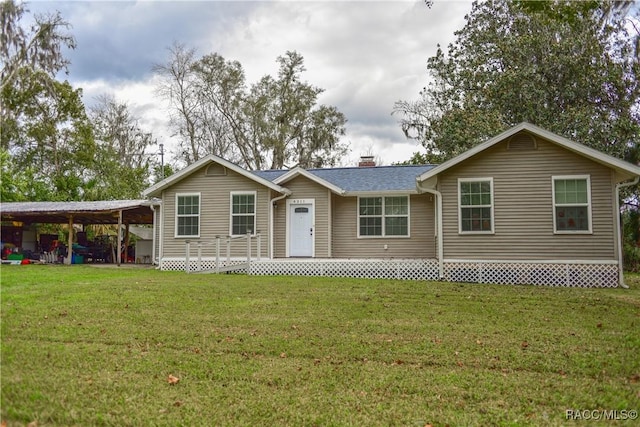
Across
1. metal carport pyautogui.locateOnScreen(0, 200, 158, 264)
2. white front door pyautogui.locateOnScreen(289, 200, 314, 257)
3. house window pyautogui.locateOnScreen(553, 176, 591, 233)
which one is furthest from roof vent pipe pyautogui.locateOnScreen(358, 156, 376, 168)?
house window pyautogui.locateOnScreen(553, 176, 591, 233)

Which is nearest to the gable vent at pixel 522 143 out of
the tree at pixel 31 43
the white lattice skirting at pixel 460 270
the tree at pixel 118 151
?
the white lattice skirting at pixel 460 270

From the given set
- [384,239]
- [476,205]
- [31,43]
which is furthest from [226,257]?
Result: [31,43]

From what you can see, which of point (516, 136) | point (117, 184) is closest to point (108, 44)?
point (516, 136)

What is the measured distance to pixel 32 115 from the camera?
94.0 feet

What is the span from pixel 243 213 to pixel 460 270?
7.09m

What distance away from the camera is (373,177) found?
16484 mm

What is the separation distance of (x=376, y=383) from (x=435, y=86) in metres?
22.4

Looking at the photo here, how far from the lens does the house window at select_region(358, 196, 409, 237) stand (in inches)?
597

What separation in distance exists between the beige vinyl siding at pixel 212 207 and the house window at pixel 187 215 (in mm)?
138

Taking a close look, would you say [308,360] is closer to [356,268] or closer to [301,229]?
[356,268]

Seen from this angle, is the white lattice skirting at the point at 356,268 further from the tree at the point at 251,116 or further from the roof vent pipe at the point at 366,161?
the tree at the point at 251,116

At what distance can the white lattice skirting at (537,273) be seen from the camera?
1200cm

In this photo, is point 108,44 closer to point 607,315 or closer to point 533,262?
point 607,315

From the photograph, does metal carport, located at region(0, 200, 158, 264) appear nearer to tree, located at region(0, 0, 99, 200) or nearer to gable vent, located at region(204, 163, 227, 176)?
gable vent, located at region(204, 163, 227, 176)
